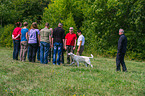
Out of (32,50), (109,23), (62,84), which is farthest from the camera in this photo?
(109,23)

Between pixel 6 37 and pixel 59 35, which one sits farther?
pixel 6 37

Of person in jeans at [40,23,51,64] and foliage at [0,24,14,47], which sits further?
foliage at [0,24,14,47]

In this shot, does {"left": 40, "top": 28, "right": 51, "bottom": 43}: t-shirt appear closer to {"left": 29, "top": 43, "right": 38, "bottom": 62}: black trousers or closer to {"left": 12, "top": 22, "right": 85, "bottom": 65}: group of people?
{"left": 12, "top": 22, "right": 85, "bottom": 65}: group of people

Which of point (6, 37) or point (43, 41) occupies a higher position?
point (6, 37)

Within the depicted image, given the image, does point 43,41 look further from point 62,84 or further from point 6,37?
point 6,37

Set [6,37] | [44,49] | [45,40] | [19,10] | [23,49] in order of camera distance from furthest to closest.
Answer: [19,10]
[6,37]
[23,49]
[44,49]
[45,40]

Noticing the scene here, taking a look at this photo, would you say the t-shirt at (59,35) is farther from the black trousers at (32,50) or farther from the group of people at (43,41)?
the black trousers at (32,50)

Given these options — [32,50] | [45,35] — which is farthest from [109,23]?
[32,50]

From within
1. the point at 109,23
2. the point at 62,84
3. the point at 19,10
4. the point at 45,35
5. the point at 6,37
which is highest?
the point at 19,10

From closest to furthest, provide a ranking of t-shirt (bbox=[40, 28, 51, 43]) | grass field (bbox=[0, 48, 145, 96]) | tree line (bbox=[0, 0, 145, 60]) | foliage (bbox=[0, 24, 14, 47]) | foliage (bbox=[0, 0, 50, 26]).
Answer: grass field (bbox=[0, 48, 145, 96]) < t-shirt (bbox=[40, 28, 51, 43]) < tree line (bbox=[0, 0, 145, 60]) < foliage (bbox=[0, 24, 14, 47]) < foliage (bbox=[0, 0, 50, 26])

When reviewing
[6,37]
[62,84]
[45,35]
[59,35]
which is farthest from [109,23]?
[62,84]

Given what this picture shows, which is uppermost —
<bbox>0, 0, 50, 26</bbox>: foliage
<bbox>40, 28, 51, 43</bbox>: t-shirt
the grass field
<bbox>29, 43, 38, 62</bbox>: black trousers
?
<bbox>0, 0, 50, 26</bbox>: foliage

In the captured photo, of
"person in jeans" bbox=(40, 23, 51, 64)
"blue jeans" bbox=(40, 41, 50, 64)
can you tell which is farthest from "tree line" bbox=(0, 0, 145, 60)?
"blue jeans" bbox=(40, 41, 50, 64)

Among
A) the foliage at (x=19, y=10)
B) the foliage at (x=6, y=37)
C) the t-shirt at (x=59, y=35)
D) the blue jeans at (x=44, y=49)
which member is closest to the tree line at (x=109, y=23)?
the foliage at (x=6, y=37)
